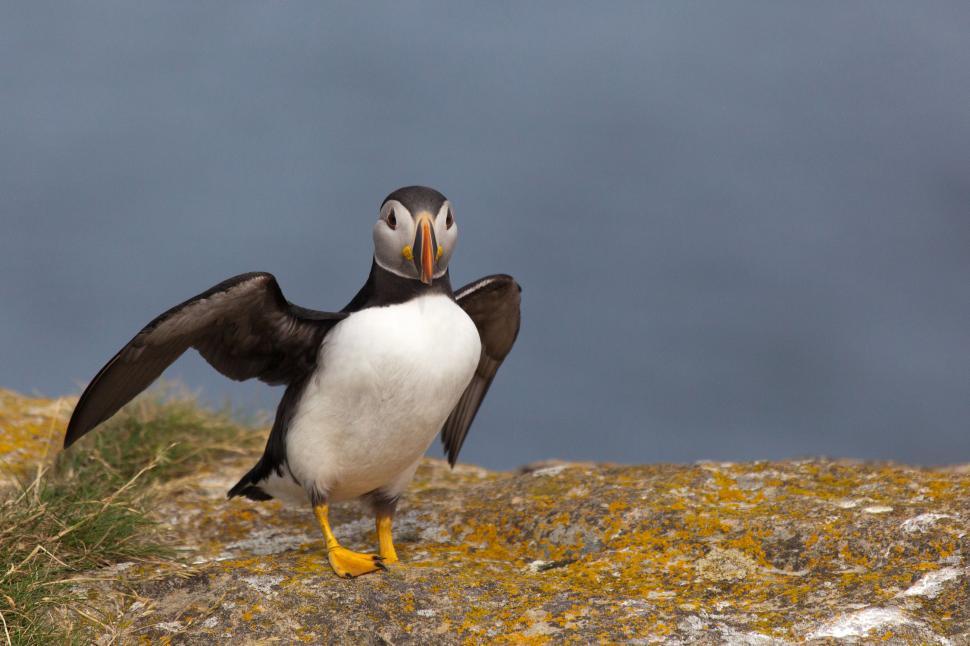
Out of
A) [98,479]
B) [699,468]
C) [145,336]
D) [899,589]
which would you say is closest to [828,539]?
[899,589]

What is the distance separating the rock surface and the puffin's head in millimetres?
1598

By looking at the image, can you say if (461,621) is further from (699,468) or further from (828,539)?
(699,468)

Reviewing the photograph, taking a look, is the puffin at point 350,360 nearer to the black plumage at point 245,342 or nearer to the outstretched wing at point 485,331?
the black plumage at point 245,342

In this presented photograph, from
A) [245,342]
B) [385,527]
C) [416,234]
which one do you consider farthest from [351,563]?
[416,234]

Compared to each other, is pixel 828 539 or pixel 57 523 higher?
pixel 828 539

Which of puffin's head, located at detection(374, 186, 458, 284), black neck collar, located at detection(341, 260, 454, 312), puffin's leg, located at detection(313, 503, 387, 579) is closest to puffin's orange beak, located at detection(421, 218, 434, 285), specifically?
puffin's head, located at detection(374, 186, 458, 284)

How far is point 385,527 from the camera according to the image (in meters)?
6.55

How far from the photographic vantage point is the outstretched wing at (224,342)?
5887mm

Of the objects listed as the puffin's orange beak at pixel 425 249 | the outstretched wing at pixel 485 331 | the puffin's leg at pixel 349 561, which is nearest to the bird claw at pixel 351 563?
the puffin's leg at pixel 349 561

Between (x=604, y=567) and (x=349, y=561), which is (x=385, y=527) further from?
(x=604, y=567)

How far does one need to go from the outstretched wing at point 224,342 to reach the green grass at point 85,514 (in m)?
0.48

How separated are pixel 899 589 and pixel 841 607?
1.16ft

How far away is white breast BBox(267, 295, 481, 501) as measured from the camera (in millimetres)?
5977

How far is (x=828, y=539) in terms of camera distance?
5.82 meters
